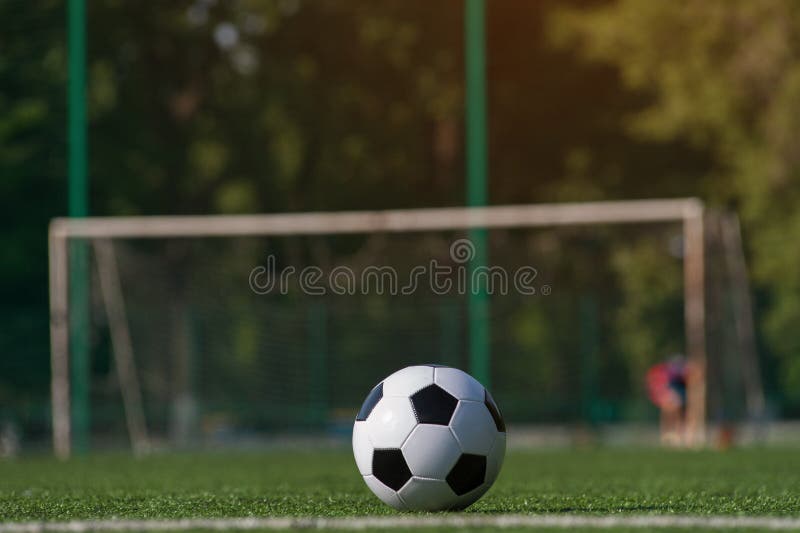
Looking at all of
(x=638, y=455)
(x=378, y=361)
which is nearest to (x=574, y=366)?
(x=378, y=361)

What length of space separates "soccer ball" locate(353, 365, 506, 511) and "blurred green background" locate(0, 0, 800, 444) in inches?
808

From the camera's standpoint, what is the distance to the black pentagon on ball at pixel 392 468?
5.68 m

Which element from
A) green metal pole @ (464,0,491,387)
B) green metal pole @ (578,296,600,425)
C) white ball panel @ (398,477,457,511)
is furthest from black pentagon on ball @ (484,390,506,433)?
green metal pole @ (578,296,600,425)

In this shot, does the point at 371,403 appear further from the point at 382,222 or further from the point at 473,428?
the point at 382,222

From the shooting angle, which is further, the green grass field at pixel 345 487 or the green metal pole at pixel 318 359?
the green metal pole at pixel 318 359

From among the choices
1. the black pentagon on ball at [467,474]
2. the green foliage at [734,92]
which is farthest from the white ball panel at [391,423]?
the green foliage at [734,92]

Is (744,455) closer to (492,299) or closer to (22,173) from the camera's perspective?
(492,299)

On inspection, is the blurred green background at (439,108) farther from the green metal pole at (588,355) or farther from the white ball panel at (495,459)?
the white ball panel at (495,459)

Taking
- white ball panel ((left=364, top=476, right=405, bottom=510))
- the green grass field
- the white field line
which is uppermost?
the white field line

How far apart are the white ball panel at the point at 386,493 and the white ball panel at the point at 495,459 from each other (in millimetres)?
403

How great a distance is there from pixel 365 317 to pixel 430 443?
626 inches

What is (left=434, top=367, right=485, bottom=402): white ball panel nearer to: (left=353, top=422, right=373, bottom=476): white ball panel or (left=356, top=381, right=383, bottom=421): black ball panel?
(left=356, top=381, right=383, bottom=421): black ball panel

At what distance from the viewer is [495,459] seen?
582cm

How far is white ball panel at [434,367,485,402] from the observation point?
591 cm
